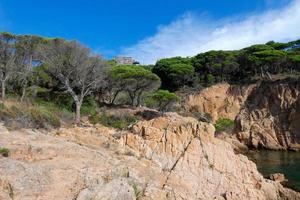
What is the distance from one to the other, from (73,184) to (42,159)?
1727 mm

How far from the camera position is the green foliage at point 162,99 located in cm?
4658

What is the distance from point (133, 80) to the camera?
42.1 metres

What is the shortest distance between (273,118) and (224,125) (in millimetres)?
6582

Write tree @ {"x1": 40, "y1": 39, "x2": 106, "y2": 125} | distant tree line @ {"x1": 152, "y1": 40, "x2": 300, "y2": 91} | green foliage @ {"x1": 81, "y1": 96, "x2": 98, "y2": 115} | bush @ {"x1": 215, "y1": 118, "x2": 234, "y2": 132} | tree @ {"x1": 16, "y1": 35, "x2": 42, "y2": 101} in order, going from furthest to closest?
1. distant tree line @ {"x1": 152, "y1": 40, "x2": 300, "y2": 91}
2. bush @ {"x1": 215, "y1": 118, "x2": 234, "y2": 132}
3. green foliage @ {"x1": 81, "y1": 96, "x2": 98, "y2": 115}
4. tree @ {"x1": 40, "y1": 39, "x2": 106, "y2": 125}
5. tree @ {"x1": 16, "y1": 35, "x2": 42, "y2": 101}

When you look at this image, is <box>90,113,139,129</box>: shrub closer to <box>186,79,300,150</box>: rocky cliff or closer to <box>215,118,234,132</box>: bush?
<box>186,79,300,150</box>: rocky cliff

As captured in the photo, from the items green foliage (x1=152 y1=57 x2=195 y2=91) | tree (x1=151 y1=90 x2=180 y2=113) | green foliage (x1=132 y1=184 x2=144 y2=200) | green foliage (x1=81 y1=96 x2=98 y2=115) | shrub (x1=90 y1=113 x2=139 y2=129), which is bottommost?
green foliage (x1=132 y1=184 x2=144 y2=200)

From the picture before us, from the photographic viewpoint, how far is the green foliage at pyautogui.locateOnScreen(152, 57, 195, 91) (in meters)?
60.7

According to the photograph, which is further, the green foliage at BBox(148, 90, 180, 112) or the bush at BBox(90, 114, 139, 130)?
the green foliage at BBox(148, 90, 180, 112)

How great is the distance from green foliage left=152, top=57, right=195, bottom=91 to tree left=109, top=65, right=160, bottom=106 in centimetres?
1645

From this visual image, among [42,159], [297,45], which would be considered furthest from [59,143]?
[297,45]

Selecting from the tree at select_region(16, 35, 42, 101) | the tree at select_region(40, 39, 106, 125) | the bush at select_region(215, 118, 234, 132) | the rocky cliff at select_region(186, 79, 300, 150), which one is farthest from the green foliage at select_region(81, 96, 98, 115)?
the bush at select_region(215, 118, 234, 132)

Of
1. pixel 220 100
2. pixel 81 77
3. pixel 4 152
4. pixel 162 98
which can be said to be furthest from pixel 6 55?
pixel 220 100

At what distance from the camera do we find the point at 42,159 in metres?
12.6

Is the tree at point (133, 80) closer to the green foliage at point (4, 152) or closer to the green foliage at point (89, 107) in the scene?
the green foliage at point (89, 107)
